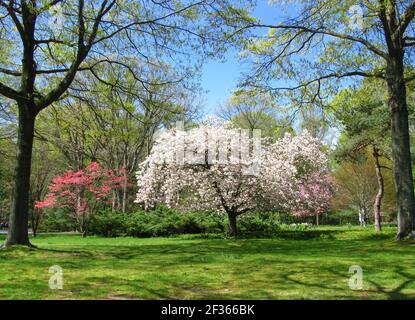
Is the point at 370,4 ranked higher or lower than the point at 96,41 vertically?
higher

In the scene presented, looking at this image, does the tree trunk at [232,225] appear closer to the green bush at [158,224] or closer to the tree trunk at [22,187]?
the green bush at [158,224]

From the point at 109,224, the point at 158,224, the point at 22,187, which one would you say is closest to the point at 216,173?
the point at 158,224

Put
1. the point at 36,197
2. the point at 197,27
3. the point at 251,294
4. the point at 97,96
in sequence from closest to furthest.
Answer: the point at 251,294, the point at 197,27, the point at 97,96, the point at 36,197

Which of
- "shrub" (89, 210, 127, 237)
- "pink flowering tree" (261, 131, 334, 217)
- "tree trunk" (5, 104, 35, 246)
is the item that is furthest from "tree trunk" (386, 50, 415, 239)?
"shrub" (89, 210, 127, 237)

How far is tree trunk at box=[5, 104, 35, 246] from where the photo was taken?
10.6m

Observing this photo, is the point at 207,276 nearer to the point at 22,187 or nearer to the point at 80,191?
the point at 22,187

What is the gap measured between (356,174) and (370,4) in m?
27.5

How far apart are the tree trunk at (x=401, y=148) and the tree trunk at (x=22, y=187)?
943cm

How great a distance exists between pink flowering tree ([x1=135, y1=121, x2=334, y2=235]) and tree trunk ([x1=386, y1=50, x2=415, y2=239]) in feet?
17.9

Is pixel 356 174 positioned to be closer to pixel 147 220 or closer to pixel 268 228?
pixel 268 228

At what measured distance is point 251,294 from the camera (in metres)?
5.06

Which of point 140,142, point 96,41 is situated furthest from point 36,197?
point 96,41

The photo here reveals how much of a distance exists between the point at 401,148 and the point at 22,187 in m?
9.72

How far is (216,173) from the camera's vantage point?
16.1 meters
